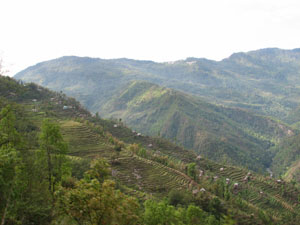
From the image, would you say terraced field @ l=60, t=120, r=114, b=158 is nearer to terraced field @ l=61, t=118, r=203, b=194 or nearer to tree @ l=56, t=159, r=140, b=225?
terraced field @ l=61, t=118, r=203, b=194

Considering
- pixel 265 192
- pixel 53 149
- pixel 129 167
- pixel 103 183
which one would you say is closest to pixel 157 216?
pixel 53 149

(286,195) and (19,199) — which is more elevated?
(19,199)

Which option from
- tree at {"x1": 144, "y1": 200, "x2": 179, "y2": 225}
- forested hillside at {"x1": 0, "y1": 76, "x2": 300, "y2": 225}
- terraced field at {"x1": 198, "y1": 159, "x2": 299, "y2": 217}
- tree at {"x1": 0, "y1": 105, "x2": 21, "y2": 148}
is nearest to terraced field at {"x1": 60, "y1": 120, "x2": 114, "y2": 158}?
forested hillside at {"x1": 0, "y1": 76, "x2": 300, "y2": 225}

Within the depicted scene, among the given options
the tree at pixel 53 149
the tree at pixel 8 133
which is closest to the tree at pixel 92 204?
Result: the tree at pixel 53 149

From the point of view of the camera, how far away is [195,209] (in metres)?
47.4

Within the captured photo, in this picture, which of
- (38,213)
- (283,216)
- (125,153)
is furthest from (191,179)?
(38,213)

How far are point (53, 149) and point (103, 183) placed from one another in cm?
1666

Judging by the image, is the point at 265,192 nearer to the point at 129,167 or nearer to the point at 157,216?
the point at 129,167

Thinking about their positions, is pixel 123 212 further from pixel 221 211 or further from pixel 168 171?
pixel 168 171

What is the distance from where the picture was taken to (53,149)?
3338cm

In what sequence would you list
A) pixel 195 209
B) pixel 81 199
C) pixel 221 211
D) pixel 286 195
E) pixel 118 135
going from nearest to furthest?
pixel 81 199, pixel 195 209, pixel 221 211, pixel 286 195, pixel 118 135

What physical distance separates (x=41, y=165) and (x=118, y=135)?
119 meters

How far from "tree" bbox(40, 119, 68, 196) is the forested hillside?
0.42ft

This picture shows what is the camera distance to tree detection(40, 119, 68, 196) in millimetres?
32375
